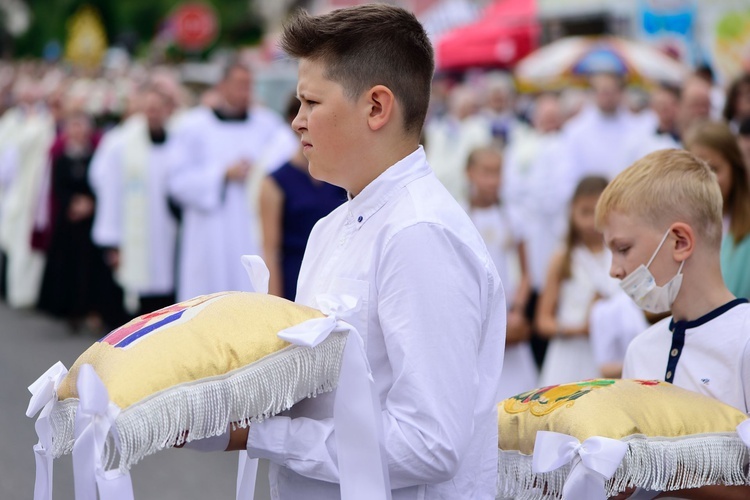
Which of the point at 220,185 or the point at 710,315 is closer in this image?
the point at 710,315

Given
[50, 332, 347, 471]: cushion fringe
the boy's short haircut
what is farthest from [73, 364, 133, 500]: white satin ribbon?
the boy's short haircut

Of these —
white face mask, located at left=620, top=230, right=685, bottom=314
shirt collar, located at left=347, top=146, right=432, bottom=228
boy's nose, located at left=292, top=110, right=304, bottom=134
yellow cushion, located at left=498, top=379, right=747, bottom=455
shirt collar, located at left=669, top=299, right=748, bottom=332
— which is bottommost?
Result: yellow cushion, located at left=498, top=379, right=747, bottom=455

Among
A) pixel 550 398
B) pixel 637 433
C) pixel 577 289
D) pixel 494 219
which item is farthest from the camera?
pixel 494 219

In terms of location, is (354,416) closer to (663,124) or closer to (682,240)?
(682,240)

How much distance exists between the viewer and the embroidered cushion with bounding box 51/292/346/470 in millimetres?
1962

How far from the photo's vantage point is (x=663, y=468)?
7.74ft

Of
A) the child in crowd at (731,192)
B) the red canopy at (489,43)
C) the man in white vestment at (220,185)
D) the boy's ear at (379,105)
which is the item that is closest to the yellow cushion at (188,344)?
the boy's ear at (379,105)

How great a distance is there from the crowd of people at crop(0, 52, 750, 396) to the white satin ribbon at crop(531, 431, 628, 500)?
5.62 feet

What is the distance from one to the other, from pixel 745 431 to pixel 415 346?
779 millimetres

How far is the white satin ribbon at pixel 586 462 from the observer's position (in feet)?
7.32

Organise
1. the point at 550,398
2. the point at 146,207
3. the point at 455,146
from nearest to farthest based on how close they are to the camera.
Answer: the point at 550,398
the point at 146,207
the point at 455,146

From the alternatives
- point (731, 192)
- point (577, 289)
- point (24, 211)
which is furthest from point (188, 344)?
point (24, 211)

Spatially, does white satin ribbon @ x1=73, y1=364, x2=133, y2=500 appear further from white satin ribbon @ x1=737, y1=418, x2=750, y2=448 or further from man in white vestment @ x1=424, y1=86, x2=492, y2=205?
man in white vestment @ x1=424, y1=86, x2=492, y2=205

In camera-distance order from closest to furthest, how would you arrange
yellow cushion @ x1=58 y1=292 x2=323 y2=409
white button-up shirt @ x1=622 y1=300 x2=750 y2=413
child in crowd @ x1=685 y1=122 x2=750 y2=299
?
1. yellow cushion @ x1=58 y1=292 x2=323 y2=409
2. white button-up shirt @ x1=622 y1=300 x2=750 y2=413
3. child in crowd @ x1=685 y1=122 x2=750 y2=299
